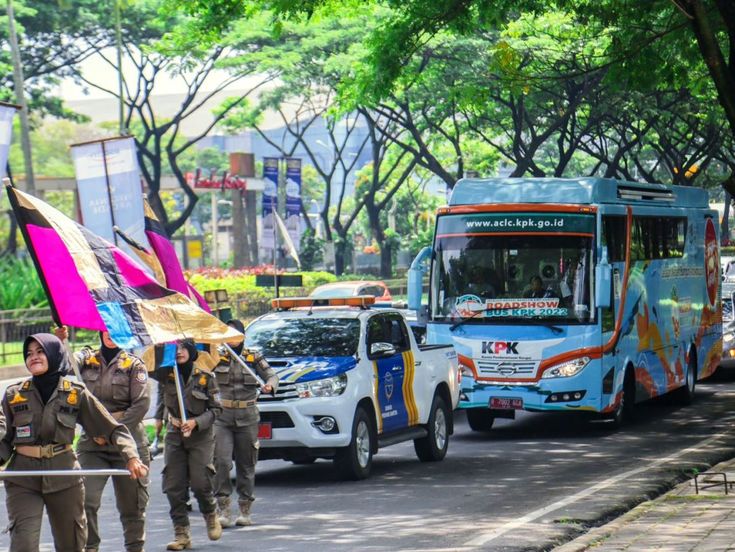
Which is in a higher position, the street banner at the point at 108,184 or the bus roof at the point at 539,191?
the street banner at the point at 108,184

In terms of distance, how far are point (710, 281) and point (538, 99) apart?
1478 cm

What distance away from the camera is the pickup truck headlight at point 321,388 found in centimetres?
1366

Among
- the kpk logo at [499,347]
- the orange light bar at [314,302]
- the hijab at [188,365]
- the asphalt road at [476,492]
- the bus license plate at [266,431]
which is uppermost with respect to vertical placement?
the orange light bar at [314,302]

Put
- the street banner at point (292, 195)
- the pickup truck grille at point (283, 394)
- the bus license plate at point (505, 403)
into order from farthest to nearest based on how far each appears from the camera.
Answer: the street banner at point (292, 195) < the bus license plate at point (505, 403) < the pickup truck grille at point (283, 394)

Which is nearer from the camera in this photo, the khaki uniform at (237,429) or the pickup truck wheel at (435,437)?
the khaki uniform at (237,429)

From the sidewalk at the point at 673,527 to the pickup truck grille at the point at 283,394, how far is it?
3636 millimetres

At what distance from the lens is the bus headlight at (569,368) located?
17.2 m

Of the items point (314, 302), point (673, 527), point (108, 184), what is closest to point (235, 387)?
point (673, 527)

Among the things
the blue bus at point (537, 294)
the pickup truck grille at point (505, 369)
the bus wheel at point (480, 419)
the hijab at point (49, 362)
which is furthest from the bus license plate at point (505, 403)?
the hijab at point (49, 362)

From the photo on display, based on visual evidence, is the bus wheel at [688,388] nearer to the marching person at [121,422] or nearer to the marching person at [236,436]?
the marching person at [236,436]

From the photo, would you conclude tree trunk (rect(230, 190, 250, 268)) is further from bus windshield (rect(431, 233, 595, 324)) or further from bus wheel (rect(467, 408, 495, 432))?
bus windshield (rect(431, 233, 595, 324))

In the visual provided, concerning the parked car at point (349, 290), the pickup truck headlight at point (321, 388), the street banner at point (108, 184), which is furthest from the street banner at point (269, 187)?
the pickup truck headlight at point (321, 388)

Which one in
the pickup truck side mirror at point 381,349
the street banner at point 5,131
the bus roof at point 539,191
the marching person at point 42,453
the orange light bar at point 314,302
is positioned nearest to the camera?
the marching person at point 42,453

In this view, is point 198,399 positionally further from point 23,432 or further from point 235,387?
point 23,432
